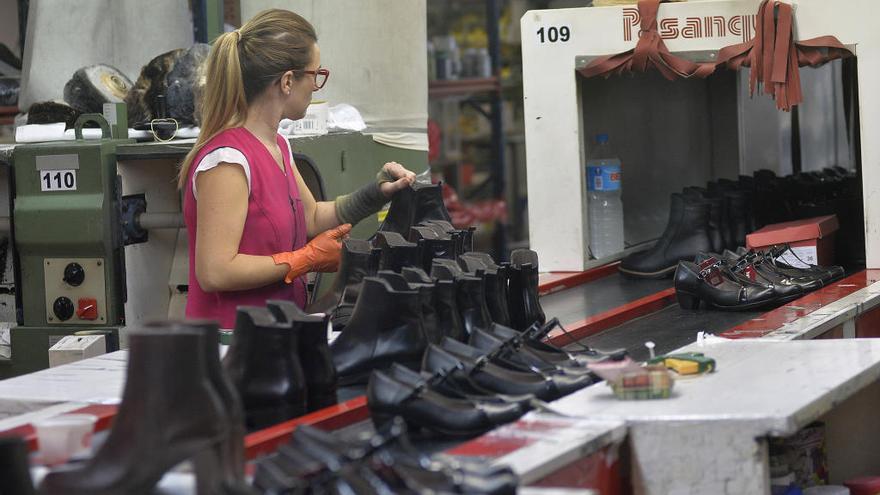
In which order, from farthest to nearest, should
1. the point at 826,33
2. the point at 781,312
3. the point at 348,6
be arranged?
1. the point at 348,6
2. the point at 826,33
3. the point at 781,312

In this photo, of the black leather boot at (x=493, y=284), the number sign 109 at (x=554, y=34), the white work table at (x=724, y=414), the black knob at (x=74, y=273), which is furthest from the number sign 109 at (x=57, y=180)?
the white work table at (x=724, y=414)

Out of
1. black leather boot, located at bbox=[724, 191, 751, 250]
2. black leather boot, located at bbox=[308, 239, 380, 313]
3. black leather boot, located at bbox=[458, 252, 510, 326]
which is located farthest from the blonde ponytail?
black leather boot, located at bbox=[724, 191, 751, 250]

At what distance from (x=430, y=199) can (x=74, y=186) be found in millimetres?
1295

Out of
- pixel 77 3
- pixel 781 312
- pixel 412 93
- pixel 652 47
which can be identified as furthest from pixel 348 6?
pixel 781 312

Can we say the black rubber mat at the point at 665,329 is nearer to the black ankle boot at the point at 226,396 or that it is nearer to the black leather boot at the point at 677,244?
the black leather boot at the point at 677,244

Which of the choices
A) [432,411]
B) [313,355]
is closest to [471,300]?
[313,355]

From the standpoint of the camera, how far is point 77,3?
5.39m

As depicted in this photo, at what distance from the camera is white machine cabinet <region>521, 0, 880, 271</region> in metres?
3.78

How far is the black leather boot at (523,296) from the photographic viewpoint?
2.78 meters

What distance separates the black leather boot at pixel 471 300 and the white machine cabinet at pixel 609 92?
1.64 metres

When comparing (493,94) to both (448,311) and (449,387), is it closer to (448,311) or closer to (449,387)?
(448,311)

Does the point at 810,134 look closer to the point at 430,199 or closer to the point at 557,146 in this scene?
the point at 557,146

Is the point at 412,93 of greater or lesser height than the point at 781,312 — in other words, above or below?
above

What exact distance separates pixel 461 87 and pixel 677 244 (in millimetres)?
4912
